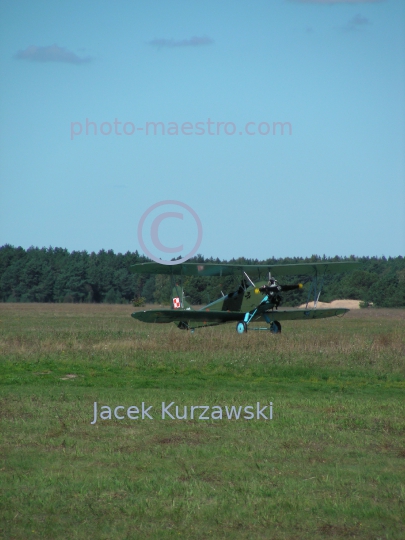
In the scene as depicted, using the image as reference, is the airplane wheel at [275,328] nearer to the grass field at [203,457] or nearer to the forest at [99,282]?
the grass field at [203,457]

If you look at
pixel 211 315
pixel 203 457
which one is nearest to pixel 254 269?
pixel 211 315

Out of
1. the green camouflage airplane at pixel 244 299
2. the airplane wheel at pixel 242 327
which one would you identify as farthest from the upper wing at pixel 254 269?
the airplane wheel at pixel 242 327

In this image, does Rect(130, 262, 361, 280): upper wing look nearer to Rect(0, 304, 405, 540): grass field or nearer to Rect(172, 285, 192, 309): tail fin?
Rect(172, 285, 192, 309): tail fin

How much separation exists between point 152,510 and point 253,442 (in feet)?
7.85

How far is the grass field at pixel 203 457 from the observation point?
4.93m

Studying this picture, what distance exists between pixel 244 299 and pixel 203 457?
65.2 ft

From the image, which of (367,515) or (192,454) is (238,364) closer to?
(192,454)

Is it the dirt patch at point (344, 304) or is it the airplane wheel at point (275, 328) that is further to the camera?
the dirt patch at point (344, 304)

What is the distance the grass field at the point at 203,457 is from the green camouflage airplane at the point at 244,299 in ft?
39.4

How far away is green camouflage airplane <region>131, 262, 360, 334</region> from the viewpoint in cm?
2552

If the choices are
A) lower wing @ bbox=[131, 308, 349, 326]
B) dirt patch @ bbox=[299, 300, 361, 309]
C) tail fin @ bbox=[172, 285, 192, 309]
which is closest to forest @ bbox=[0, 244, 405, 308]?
dirt patch @ bbox=[299, 300, 361, 309]

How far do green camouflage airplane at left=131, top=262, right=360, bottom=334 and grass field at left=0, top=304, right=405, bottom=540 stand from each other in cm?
1200

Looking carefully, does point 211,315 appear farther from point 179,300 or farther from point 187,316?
point 179,300

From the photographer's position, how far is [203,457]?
672 centimetres
